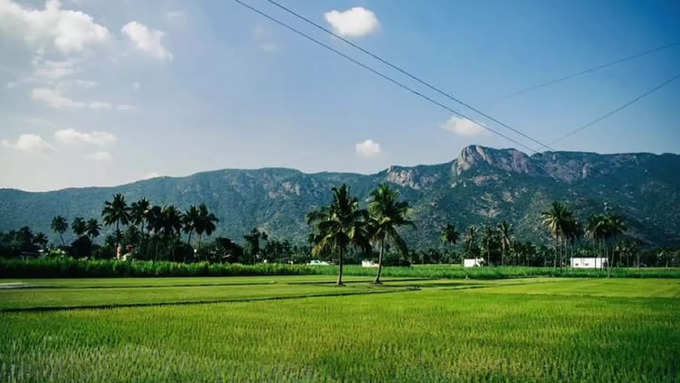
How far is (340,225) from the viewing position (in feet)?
195

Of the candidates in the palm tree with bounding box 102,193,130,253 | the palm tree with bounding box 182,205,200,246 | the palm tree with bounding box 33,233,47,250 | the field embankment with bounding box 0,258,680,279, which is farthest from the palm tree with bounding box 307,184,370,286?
the palm tree with bounding box 33,233,47,250

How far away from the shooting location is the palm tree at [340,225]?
59031mm

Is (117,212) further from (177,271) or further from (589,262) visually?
(589,262)

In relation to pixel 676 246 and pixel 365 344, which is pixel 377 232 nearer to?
pixel 365 344

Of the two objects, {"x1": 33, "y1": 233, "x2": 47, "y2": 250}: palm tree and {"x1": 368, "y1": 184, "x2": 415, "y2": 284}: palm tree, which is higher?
{"x1": 368, "y1": 184, "x2": 415, "y2": 284}: palm tree

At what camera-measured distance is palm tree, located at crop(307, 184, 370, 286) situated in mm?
59031

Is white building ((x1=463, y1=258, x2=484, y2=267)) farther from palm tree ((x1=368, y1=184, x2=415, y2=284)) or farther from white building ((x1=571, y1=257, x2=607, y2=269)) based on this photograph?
palm tree ((x1=368, y1=184, x2=415, y2=284))

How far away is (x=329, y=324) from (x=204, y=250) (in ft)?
495

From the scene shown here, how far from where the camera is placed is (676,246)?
7731 inches

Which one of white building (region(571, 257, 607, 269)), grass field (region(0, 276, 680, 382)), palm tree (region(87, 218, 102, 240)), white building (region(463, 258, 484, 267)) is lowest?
white building (region(463, 258, 484, 267))

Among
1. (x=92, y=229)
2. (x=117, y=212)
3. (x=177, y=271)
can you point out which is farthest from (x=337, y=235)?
(x=92, y=229)

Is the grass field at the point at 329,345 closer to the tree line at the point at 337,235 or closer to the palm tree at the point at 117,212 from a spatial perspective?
the tree line at the point at 337,235

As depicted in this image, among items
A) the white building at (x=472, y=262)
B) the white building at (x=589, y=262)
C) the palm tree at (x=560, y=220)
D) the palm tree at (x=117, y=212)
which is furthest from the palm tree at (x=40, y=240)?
the white building at (x=589, y=262)

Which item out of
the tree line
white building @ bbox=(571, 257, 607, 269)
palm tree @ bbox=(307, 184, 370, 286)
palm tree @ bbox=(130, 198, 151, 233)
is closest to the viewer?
palm tree @ bbox=(307, 184, 370, 286)
